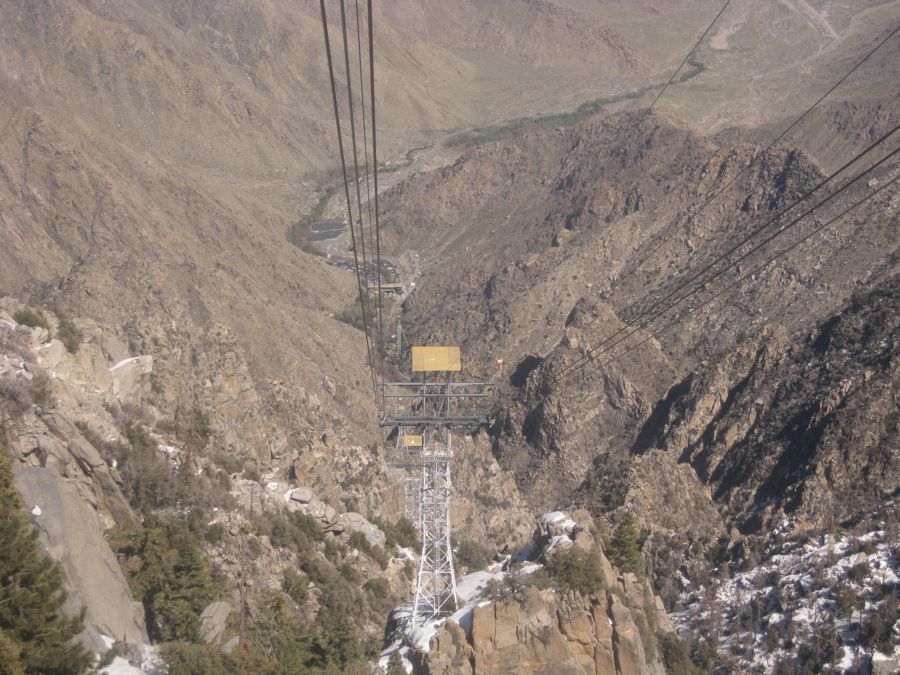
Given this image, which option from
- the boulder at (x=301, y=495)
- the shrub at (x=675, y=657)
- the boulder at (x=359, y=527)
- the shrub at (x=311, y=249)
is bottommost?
the shrub at (x=675, y=657)

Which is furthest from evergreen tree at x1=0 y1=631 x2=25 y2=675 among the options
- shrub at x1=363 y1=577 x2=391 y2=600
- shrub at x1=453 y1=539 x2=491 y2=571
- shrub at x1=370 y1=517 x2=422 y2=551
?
shrub at x1=453 y1=539 x2=491 y2=571

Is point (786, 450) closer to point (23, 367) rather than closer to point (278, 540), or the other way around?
point (278, 540)

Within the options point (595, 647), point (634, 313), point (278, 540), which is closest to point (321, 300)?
point (634, 313)

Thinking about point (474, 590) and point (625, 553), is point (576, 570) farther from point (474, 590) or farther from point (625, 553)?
point (625, 553)

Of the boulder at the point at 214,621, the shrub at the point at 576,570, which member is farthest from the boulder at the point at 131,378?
the shrub at the point at 576,570

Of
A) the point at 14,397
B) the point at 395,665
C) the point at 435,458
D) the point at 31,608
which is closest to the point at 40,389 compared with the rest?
the point at 14,397

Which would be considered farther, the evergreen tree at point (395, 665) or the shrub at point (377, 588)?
the shrub at point (377, 588)

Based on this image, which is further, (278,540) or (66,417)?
(278,540)

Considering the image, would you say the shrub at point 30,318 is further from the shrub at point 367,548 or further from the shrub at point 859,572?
the shrub at point 859,572
